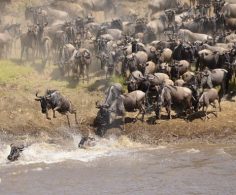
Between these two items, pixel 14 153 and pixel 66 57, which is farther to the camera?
pixel 66 57

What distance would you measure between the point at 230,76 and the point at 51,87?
867 cm

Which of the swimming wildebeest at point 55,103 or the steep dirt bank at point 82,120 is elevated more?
the swimming wildebeest at point 55,103

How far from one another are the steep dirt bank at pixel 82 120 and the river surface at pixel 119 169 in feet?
2.47

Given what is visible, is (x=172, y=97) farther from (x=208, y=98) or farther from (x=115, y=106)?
(x=115, y=106)

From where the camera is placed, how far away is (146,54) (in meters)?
31.1

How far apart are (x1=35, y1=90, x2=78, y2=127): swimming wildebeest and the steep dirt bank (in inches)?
14.6

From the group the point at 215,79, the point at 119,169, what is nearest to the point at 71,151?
the point at 119,169

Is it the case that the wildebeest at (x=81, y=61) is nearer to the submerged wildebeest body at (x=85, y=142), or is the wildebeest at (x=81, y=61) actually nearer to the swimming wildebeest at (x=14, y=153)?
the submerged wildebeest body at (x=85, y=142)

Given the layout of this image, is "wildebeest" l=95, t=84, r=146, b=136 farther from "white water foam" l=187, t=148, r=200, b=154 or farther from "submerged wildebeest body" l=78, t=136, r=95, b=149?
"white water foam" l=187, t=148, r=200, b=154

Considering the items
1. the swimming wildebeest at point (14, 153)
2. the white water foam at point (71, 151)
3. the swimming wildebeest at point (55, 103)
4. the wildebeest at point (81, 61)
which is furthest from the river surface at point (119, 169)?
the wildebeest at point (81, 61)

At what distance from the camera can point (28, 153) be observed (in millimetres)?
23453

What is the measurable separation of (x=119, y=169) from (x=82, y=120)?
611 cm

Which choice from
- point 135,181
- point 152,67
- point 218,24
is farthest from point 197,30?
point 135,181

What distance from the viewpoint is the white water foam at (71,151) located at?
22922 millimetres
